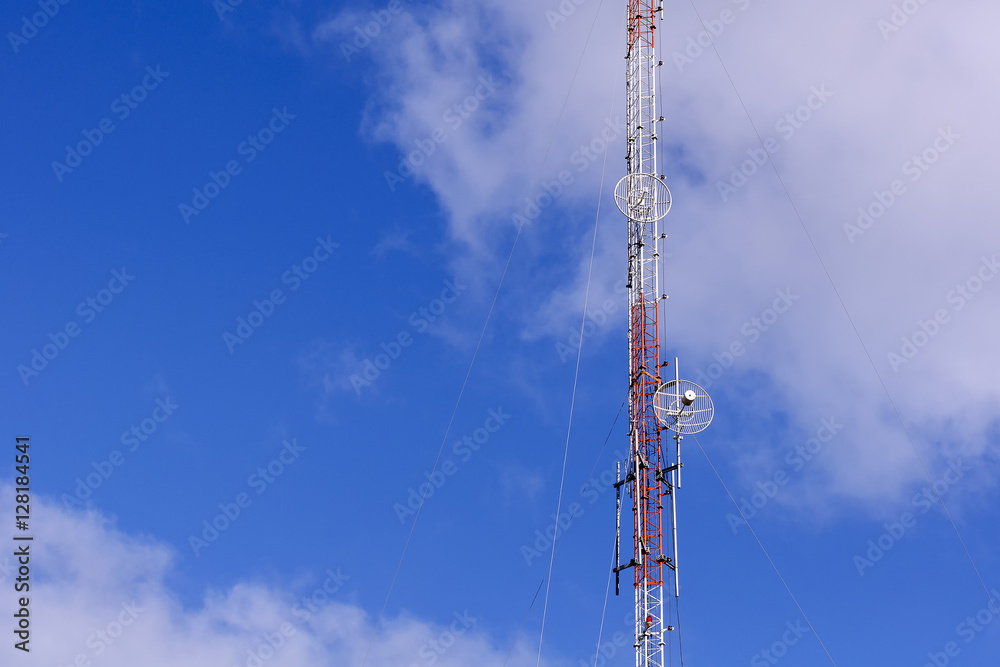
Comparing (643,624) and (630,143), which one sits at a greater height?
(630,143)

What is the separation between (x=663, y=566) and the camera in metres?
61.9

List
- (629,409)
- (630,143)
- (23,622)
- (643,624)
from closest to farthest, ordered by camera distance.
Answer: (23,622)
(643,624)
(629,409)
(630,143)

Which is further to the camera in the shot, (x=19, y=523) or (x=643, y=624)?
(x=643, y=624)

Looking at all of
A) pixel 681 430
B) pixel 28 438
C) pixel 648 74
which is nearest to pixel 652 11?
pixel 648 74

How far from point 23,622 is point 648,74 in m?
40.0

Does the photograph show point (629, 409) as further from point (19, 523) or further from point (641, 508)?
point (19, 523)

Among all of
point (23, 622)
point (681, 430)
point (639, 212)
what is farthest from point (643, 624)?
point (23, 622)

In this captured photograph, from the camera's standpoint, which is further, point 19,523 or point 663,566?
point 663,566

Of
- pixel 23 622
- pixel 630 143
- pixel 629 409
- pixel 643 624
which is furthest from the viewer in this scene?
pixel 630 143

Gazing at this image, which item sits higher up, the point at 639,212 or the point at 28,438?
the point at 639,212

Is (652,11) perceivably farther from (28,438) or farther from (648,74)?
(28,438)

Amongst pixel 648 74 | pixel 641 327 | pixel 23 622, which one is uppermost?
pixel 648 74

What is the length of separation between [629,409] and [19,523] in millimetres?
27919

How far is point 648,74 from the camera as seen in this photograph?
70.4m
